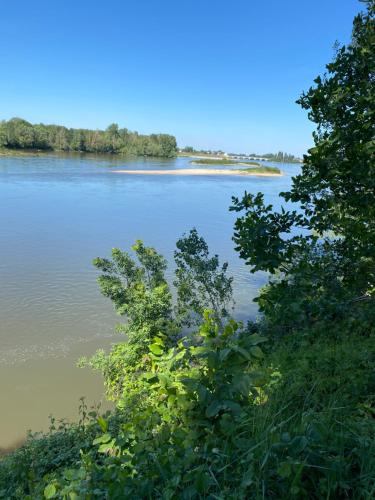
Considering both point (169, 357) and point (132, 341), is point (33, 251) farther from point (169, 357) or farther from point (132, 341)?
point (169, 357)

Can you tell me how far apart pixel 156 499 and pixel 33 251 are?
19511 mm

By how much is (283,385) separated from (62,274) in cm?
1447

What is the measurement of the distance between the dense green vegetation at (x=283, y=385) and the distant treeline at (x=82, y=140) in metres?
91.9

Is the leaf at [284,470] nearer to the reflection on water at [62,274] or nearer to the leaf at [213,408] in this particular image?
the leaf at [213,408]

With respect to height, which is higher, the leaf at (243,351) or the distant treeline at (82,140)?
the distant treeline at (82,140)

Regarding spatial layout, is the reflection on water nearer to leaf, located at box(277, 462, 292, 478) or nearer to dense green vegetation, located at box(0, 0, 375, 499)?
dense green vegetation, located at box(0, 0, 375, 499)

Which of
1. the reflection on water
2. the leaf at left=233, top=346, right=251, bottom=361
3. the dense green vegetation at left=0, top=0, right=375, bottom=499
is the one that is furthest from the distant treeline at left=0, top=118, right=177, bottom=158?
the leaf at left=233, top=346, right=251, bottom=361

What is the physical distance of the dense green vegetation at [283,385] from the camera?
193cm

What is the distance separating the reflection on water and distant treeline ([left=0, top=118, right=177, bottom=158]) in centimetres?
5317

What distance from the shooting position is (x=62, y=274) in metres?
16.9

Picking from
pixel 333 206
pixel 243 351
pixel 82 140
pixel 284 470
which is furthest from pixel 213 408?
pixel 82 140

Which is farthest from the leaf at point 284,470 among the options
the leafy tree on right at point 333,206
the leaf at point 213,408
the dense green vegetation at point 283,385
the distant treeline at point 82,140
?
the distant treeline at point 82,140

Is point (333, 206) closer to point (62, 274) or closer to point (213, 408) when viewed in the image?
point (213, 408)

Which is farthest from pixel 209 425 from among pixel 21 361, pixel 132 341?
pixel 21 361
